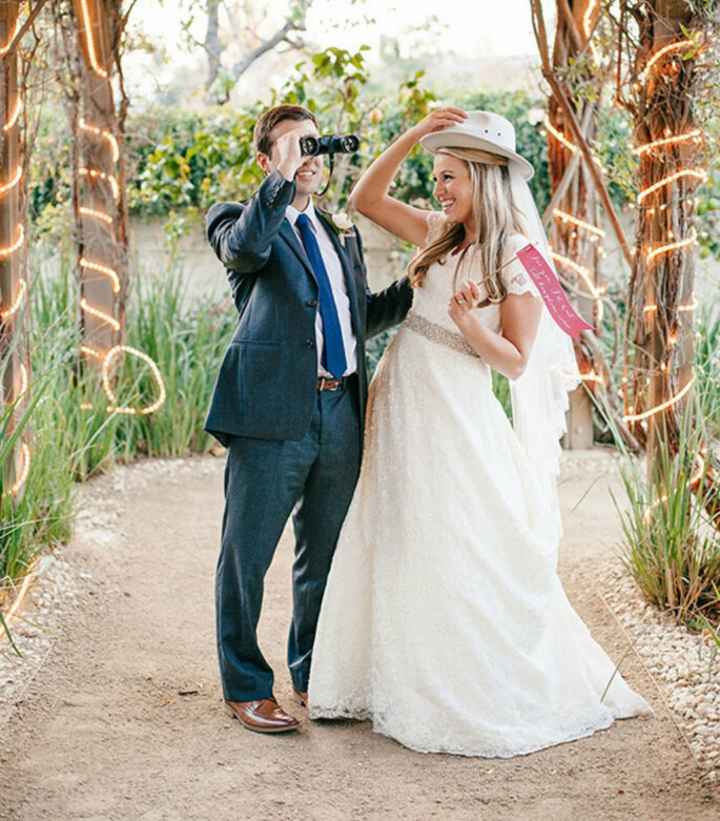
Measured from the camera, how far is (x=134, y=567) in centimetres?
509

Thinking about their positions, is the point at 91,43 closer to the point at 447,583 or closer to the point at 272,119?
the point at 272,119

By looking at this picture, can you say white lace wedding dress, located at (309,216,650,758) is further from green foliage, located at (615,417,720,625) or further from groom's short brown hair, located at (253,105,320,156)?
green foliage, located at (615,417,720,625)

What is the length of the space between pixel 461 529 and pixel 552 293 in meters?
0.67

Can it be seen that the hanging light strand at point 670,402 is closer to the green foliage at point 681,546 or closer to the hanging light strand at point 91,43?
the green foliage at point 681,546

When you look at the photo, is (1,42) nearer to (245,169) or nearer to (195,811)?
(195,811)

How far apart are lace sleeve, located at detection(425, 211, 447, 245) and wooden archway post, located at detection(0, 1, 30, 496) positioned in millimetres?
1644

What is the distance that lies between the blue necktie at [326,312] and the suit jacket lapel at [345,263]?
0.25 feet

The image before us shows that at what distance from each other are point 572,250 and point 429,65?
1002 cm

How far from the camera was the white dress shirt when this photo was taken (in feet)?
10.7

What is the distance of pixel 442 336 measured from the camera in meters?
3.27

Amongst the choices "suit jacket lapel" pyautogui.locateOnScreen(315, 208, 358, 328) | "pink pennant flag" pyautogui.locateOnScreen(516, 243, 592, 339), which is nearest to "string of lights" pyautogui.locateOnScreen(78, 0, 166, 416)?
"suit jacket lapel" pyautogui.locateOnScreen(315, 208, 358, 328)

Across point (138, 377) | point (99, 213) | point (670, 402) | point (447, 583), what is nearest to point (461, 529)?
point (447, 583)

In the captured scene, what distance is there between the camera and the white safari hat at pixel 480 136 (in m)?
3.13

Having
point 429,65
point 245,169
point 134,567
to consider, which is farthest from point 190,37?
point 429,65
